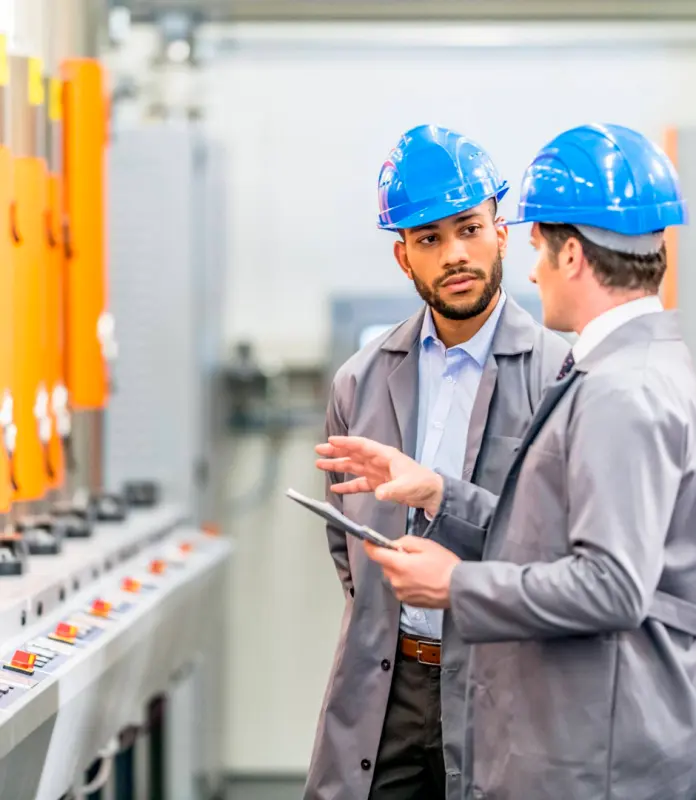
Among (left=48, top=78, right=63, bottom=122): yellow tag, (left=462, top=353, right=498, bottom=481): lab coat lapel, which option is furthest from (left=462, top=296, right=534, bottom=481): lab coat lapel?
(left=48, top=78, right=63, bottom=122): yellow tag

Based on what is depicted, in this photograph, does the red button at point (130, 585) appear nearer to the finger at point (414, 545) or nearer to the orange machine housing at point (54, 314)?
the orange machine housing at point (54, 314)

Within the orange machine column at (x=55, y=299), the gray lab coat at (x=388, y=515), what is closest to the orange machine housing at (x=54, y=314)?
the orange machine column at (x=55, y=299)

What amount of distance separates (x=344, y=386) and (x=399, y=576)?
2.19ft

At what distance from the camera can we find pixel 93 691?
93.9 inches

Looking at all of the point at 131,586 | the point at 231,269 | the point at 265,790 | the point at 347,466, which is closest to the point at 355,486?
the point at 347,466

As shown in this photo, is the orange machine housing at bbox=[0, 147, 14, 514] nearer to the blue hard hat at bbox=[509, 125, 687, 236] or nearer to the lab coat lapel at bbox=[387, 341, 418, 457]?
the lab coat lapel at bbox=[387, 341, 418, 457]

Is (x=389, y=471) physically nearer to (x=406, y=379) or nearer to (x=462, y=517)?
(x=462, y=517)

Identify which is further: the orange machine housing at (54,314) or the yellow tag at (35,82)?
the orange machine housing at (54,314)

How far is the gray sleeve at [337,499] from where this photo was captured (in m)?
2.30

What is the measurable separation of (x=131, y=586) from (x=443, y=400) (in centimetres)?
105

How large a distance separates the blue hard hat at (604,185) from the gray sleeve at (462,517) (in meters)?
0.41

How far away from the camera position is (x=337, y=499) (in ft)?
7.68

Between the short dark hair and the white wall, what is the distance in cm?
270

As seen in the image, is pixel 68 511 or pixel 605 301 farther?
pixel 68 511
